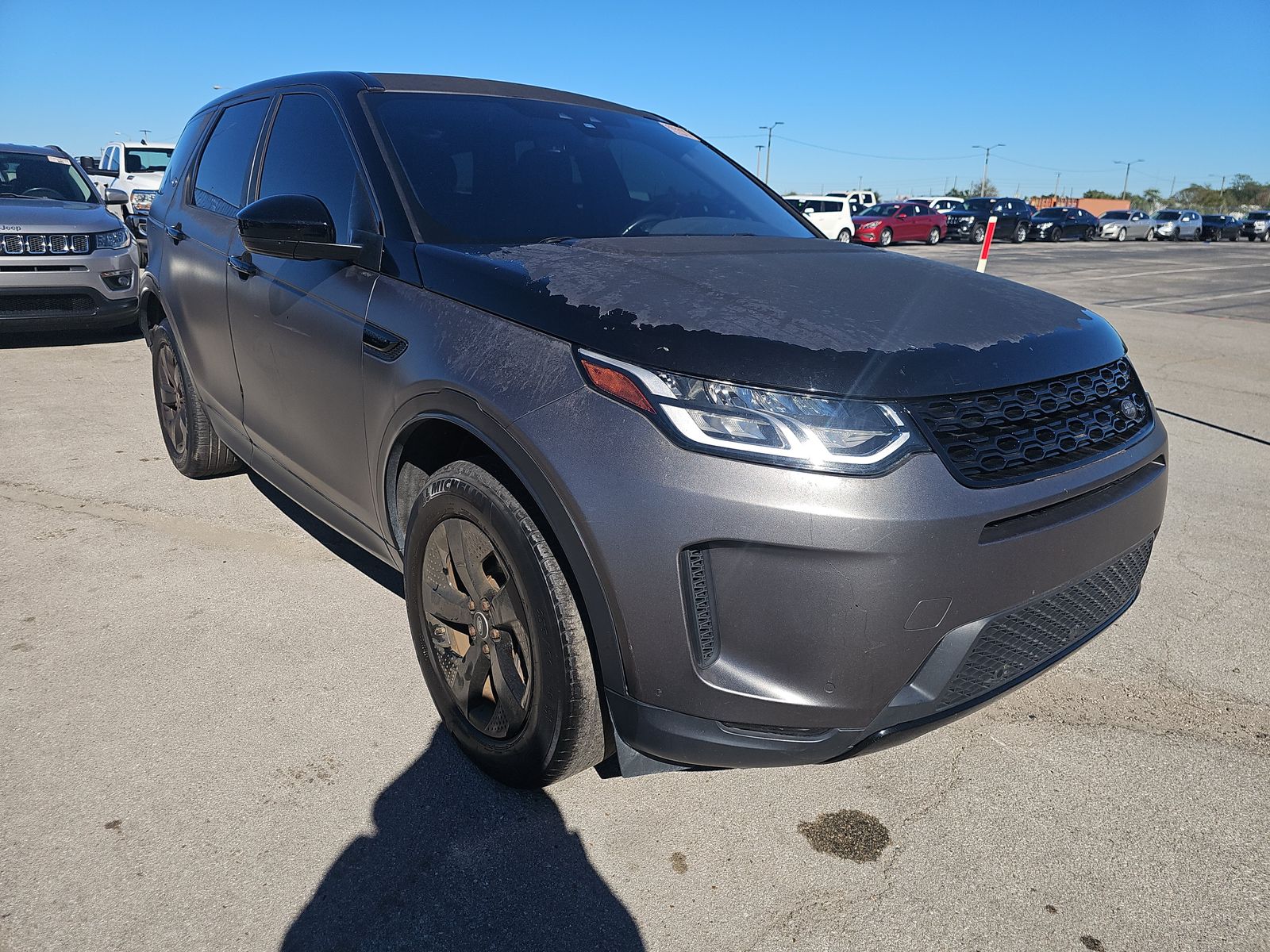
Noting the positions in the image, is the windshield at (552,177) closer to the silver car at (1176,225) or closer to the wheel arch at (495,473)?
the wheel arch at (495,473)

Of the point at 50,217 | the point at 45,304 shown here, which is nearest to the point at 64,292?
the point at 45,304

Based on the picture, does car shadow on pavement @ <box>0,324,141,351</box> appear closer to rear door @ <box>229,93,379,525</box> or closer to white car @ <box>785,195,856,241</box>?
rear door @ <box>229,93,379,525</box>

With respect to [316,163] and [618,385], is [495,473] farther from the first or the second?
[316,163]

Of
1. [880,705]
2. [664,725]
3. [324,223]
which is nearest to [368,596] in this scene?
[324,223]

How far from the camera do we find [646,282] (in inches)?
80.1

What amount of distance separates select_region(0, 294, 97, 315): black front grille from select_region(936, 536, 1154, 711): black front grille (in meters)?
8.28

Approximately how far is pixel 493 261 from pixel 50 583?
238 cm

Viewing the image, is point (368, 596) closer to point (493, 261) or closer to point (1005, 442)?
point (493, 261)

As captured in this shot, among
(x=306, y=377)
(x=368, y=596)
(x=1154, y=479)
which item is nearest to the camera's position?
(x=1154, y=479)

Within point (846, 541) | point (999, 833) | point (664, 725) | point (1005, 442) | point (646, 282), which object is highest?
point (646, 282)

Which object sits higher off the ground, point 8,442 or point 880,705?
point 880,705

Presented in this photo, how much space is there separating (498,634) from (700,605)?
24.7 inches

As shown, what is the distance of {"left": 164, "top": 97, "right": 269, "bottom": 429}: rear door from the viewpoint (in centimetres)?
338

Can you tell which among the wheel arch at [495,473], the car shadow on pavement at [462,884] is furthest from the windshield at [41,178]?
the car shadow on pavement at [462,884]
